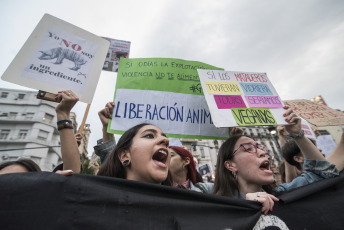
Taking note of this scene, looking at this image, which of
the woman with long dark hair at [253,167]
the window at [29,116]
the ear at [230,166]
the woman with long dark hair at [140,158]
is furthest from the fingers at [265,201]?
the window at [29,116]

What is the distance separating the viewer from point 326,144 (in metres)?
5.16

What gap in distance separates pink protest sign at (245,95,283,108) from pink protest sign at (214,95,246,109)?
153mm

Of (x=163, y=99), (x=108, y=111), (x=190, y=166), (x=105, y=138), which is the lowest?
(x=190, y=166)

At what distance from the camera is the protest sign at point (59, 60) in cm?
231

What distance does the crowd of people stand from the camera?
1.85 meters

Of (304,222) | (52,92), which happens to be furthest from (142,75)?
(304,222)

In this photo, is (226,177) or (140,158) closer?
(140,158)

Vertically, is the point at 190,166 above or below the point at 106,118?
below

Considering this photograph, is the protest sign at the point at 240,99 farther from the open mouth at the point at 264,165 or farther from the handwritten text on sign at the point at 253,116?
the open mouth at the point at 264,165

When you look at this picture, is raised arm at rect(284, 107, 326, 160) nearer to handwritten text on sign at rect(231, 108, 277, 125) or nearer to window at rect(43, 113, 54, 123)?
handwritten text on sign at rect(231, 108, 277, 125)

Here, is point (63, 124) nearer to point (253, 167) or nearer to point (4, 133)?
point (253, 167)

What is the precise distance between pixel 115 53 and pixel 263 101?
281 cm

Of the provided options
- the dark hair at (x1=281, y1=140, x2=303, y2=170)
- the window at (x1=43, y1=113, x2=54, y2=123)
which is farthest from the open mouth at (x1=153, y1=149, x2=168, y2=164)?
the window at (x1=43, y1=113, x2=54, y2=123)

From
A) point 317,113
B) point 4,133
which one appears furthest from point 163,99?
point 4,133
